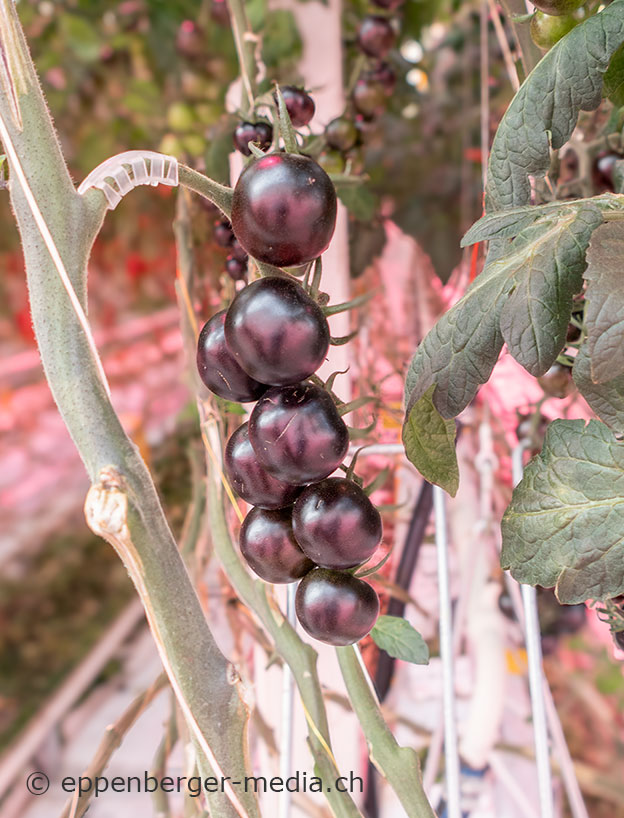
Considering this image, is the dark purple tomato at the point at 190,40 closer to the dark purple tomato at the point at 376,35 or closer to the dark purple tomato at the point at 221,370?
the dark purple tomato at the point at 376,35

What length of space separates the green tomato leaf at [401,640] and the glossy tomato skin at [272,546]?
88 mm

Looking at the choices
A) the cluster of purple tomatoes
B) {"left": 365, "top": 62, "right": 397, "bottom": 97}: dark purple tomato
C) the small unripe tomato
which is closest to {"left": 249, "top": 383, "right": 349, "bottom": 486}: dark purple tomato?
the cluster of purple tomatoes

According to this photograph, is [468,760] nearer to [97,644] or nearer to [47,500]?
[97,644]

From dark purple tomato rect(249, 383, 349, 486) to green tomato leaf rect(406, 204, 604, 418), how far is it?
3cm

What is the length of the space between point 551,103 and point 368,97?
38 cm

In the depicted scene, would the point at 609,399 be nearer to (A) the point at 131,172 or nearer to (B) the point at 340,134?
(A) the point at 131,172

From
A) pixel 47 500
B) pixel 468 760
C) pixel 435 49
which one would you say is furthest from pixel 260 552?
pixel 47 500

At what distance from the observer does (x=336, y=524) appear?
255 millimetres

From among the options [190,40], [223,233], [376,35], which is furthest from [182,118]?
[223,233]

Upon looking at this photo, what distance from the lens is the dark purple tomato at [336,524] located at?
0.26m

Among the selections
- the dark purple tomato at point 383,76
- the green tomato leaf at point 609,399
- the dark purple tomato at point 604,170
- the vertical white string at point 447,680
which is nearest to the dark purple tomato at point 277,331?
the green tomato leaf at point 609,399

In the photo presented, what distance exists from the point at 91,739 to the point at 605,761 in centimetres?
96

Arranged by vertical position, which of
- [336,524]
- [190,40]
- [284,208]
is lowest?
[336,524]

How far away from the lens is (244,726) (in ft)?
1.00
